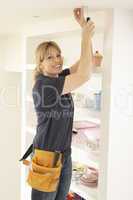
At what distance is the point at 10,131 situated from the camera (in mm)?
2666

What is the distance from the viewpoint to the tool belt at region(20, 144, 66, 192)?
1.78 metres

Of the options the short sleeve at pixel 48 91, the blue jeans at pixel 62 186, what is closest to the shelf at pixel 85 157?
the blue jeans at pixel 62 186

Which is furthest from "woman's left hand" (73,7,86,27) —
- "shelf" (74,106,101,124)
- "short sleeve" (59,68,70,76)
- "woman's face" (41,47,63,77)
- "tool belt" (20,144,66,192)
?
→ "tool belt" (20,144,66,192)

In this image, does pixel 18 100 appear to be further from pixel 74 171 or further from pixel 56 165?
pixel 56 165

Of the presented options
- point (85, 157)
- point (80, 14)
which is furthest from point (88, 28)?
point (85, 157)

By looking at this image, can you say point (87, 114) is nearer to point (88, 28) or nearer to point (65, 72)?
point (65, 72)

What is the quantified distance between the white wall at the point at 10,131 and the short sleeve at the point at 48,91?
83 centimetres

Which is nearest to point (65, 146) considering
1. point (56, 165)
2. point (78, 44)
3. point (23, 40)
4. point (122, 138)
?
point (56, 165)

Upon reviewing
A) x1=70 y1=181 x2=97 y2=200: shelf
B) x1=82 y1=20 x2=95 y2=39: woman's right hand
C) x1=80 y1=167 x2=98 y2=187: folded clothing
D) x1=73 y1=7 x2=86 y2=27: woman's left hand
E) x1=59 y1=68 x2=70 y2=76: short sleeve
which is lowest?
x1=70 y1=181 x2=97 y2=200: shelf

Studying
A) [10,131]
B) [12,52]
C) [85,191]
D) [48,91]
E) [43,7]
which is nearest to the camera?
[43,7]

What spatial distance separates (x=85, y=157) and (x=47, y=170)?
288mm

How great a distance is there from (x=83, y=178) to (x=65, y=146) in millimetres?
407

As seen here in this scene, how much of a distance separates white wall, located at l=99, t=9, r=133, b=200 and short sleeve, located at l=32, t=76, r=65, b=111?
25 centimetres

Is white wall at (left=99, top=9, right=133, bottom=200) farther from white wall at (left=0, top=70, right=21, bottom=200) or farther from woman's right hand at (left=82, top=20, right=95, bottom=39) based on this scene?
white wall at (left=0, top=70, right=21, bottom=200)
